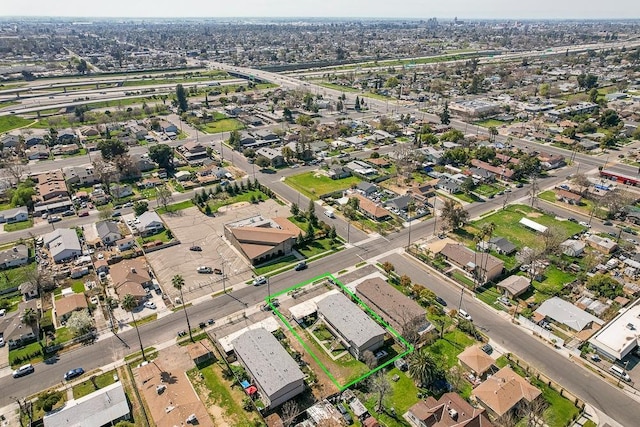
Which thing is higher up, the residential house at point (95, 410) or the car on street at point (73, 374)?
the residential house at point (95, 410)

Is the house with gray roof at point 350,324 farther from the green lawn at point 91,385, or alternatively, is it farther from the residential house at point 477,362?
the green lawn at point 91,385

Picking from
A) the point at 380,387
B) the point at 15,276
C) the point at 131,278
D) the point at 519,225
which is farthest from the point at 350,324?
the point at 15,276

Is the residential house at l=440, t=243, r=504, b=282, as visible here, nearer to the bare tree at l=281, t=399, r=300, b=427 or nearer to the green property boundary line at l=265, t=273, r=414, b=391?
the green property boundary line at l=265, t=273, r=414, b=391

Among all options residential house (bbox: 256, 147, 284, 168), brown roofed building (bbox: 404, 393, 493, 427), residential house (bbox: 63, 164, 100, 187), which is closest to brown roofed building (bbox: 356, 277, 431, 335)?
brown roofed building (bbox: 404, 393, 493, 427)

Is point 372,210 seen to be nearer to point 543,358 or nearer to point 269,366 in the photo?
point 543,358

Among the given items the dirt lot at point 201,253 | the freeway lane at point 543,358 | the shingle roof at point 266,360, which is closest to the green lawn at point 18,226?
the dirt lot at point 201,253

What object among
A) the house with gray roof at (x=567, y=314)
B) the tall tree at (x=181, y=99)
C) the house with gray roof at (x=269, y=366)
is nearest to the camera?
the house with gray roof at (x=269, y=366)
